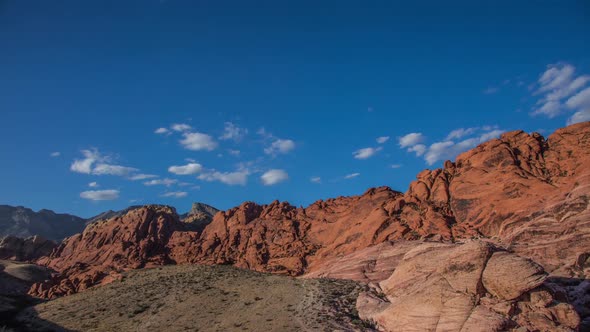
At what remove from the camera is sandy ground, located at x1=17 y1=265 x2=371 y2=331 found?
38.2 metres

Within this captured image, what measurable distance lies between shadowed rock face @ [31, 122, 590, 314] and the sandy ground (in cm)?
903

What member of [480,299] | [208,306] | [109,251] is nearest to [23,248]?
[109,251]

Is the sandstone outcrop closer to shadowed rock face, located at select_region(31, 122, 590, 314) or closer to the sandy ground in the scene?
shadowed rock face, located at select_region(31, 122, 590, 314)

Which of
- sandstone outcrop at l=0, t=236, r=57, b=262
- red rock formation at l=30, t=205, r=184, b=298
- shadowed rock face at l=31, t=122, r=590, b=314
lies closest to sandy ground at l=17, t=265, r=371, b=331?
shadowed rock face at l=31, t=122, r=590, b=314

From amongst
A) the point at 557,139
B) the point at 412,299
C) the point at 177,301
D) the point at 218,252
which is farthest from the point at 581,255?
the point at 218,252

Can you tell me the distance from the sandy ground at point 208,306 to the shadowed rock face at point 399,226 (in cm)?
903

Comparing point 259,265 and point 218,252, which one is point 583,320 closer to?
point 259,265

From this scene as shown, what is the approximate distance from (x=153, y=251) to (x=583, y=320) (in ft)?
274

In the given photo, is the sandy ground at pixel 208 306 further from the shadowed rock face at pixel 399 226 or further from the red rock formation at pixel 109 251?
the red rock formation at pixel 109 251

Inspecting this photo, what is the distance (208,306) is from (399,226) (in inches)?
1328

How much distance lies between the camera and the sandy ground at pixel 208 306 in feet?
125

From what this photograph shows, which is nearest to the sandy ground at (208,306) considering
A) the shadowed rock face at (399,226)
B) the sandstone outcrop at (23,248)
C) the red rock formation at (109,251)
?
the shadowed rock face at (399,226)

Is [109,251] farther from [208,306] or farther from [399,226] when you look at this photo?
[399,226]

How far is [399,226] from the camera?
6044 cm
